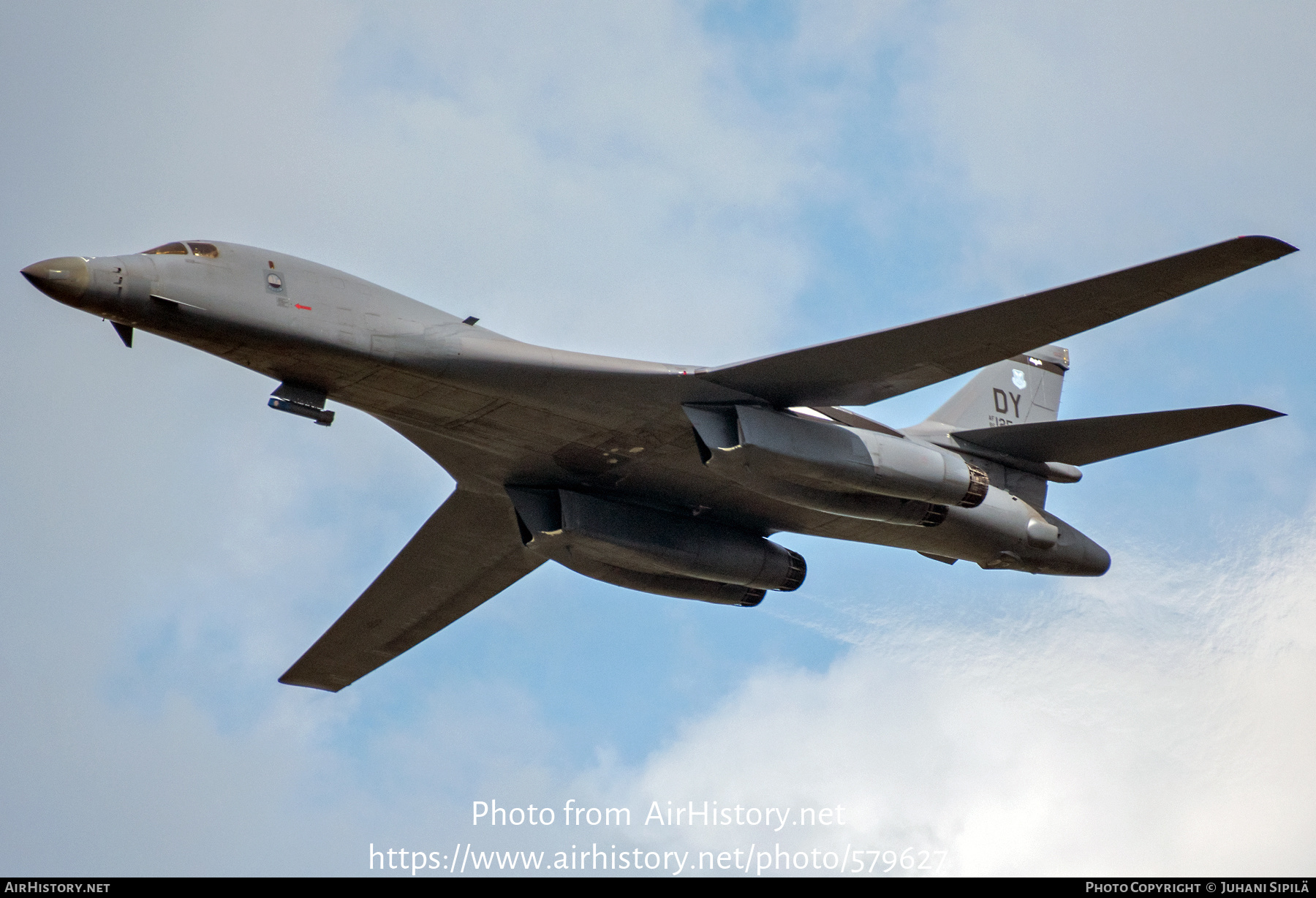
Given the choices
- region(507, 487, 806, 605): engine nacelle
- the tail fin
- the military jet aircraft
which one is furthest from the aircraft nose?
the tail fin

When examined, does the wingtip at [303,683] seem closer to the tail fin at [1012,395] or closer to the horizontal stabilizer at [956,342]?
the horizontal stabilizer at [956,342]

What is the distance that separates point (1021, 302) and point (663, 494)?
22.2 feet

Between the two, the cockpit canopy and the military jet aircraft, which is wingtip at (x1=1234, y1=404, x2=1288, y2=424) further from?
the cockpit canopy

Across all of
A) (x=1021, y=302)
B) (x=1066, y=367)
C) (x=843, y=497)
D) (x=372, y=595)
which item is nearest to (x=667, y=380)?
(x=843, y=497)

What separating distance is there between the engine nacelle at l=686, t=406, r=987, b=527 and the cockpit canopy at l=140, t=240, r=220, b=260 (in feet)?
22.0

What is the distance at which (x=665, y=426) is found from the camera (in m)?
21.4

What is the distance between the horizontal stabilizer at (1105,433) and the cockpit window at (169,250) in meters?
12.7

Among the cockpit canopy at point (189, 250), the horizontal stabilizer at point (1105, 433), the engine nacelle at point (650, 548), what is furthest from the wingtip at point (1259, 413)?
the cockpit canopy at point (189, 250)

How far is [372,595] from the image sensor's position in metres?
26.9

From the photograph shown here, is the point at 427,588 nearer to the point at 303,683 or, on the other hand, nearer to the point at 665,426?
the point at 303,683

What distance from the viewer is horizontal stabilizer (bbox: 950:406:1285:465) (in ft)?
72.8

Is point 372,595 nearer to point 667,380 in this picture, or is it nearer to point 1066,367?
point 667,380

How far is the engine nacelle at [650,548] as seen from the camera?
77.0ft
